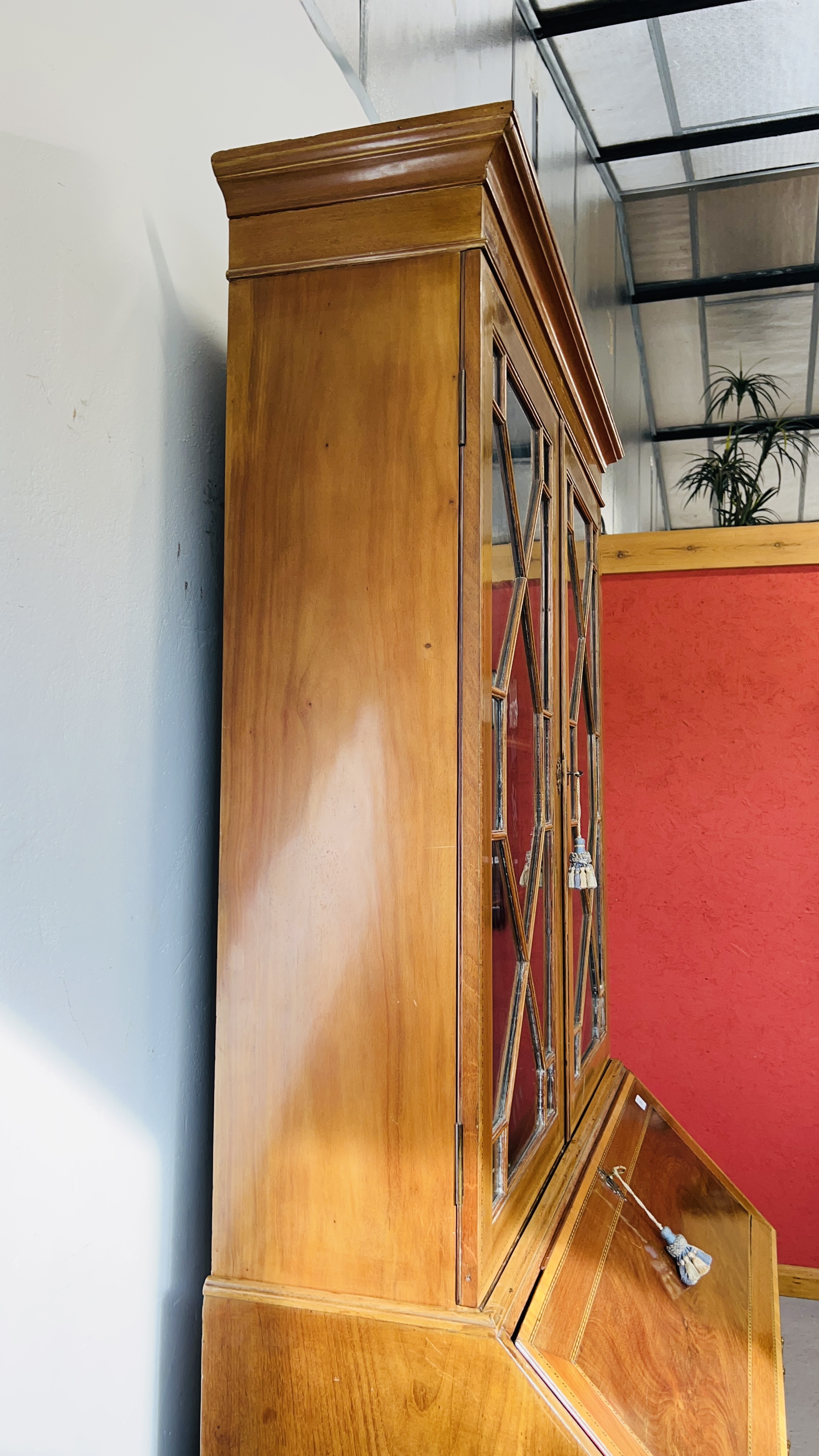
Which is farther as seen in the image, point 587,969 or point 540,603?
point 587,969

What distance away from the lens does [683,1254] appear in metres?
1.48

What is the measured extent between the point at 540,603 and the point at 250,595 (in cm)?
49

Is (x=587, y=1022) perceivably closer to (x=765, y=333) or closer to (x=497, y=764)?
(x=497, y=764)

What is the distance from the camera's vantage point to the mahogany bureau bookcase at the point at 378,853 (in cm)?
98

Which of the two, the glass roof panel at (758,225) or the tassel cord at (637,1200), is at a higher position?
the glass roof panel at (758,225)

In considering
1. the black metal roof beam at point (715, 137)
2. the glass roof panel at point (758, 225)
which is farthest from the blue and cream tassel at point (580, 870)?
the glass roof panel at point (758, 225)

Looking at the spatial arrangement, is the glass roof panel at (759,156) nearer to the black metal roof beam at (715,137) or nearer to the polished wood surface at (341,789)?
the black metal roof beam at (715,137)

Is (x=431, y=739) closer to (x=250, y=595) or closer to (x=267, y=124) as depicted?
(x=250, y=595)

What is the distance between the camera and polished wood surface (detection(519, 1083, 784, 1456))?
105 cm

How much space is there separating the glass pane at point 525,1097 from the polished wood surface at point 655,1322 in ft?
0.41

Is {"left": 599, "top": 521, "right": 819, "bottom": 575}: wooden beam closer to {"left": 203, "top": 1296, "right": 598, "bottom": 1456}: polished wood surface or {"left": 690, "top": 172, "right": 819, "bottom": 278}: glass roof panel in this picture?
{"left": 690, "top": 172, "right": 819, "bottom": 278}: glass roof panel

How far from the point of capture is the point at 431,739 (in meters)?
1.01

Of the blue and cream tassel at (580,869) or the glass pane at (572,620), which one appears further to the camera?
the glass pane at (572,620)

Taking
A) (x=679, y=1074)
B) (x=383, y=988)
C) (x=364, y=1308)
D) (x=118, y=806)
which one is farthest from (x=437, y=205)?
(x=679, y=1074)
